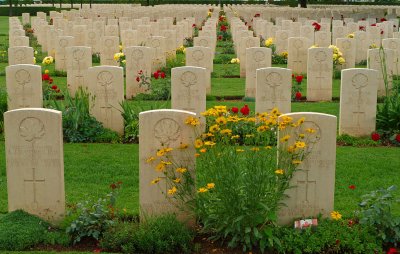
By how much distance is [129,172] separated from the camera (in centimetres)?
764

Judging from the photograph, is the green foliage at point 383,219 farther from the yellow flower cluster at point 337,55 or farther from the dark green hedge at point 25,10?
the dark green hedge at point 25,10

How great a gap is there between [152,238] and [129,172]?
2.24 meters

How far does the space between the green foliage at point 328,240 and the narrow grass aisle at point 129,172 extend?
0.67m

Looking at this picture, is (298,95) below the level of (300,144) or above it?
below

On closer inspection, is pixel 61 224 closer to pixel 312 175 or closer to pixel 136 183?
pixel 136 183

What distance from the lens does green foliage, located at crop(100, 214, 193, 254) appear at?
216 inches

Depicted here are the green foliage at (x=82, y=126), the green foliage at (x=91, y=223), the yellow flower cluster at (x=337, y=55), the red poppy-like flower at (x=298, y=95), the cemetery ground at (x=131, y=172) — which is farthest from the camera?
the yellow flower cluster at (x=337, y=55)

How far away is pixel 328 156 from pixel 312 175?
7.9 inches

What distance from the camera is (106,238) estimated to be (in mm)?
5602

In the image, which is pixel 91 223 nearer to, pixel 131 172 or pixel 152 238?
pixel 152 238

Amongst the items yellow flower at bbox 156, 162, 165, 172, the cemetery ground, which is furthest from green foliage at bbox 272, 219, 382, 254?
yellow flower at bbox 156, 162, 165, 172

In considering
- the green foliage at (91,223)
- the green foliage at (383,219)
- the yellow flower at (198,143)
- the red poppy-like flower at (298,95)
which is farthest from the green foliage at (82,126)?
the green foliage at (383,219)

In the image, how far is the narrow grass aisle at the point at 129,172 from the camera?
6762mm

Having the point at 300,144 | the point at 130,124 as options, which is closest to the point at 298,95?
the point at 130,124
